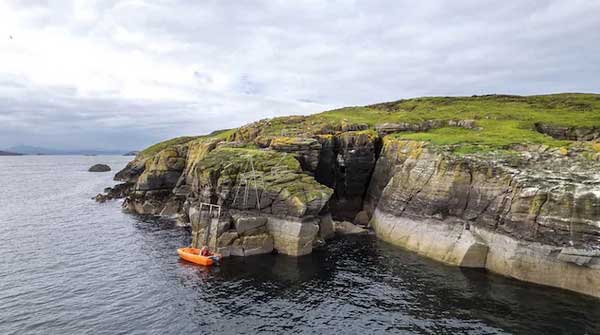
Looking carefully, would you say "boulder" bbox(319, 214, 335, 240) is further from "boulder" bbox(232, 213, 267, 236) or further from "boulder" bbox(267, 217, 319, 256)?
"boulder" bbox(232, 213, 267, 236)

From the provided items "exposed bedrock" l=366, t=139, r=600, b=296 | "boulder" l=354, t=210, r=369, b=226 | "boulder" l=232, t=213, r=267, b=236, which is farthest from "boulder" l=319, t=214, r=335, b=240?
"boulder" l=232, t=213, r=267, b=236

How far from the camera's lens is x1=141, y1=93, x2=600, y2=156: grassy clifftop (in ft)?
175

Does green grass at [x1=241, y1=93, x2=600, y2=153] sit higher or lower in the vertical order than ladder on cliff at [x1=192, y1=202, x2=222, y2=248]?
higher

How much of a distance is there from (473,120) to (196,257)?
53.4 m

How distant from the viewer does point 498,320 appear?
3089cm

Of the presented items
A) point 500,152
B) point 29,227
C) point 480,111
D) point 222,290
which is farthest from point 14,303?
point 480,111

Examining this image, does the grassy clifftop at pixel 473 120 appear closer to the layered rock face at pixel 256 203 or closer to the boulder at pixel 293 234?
the layered rock face at pixel 256 203

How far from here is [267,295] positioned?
3691 centimetres

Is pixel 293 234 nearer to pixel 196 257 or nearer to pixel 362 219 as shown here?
pixel 196 257

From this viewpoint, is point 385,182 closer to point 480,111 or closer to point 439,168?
point 439,168

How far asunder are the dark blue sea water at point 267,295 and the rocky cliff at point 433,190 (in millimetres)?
2523

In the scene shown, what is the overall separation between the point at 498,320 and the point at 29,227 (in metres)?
72.9

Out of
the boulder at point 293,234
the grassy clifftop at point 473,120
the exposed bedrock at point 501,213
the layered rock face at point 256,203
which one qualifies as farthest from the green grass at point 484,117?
the boulder at point 293,234

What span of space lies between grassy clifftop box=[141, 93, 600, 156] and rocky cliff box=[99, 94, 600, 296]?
0.40 meters
